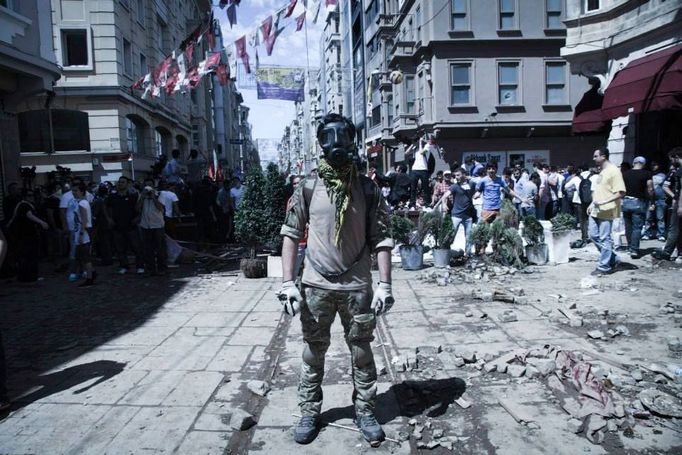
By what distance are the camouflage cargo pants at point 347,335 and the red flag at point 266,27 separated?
30.9 feet

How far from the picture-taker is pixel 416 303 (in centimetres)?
723

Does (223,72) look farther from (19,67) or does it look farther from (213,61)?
(19,67)

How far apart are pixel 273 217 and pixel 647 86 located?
8.56 metres

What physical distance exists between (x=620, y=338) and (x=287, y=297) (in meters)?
3.90

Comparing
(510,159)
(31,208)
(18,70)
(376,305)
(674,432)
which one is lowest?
(674,432)

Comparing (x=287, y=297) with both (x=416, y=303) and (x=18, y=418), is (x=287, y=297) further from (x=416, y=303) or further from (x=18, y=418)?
(x=416, y=303)

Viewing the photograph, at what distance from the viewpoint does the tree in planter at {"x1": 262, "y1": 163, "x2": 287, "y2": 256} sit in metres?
9.80

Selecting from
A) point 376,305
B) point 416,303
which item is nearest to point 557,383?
point 376,305

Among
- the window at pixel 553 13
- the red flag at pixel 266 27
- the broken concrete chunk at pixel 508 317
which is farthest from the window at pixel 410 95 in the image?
the broken concrete chunk at pixel 508 317

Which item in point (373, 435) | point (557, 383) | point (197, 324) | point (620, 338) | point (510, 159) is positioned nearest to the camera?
point (373, 435)

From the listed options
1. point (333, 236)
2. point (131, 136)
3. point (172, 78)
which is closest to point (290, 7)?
point (172, 78)

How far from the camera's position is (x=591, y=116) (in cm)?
1386

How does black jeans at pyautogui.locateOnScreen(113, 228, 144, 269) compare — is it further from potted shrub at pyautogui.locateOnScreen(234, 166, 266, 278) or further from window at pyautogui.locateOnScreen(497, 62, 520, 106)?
window at pyautogui.locateOnScreen(497, 62, 520, 106)

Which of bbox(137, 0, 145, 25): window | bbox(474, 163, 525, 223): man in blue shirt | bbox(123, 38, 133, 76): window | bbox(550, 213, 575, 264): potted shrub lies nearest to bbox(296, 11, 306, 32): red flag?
bbox(474, 163, 525, 223): man in blue shirt
